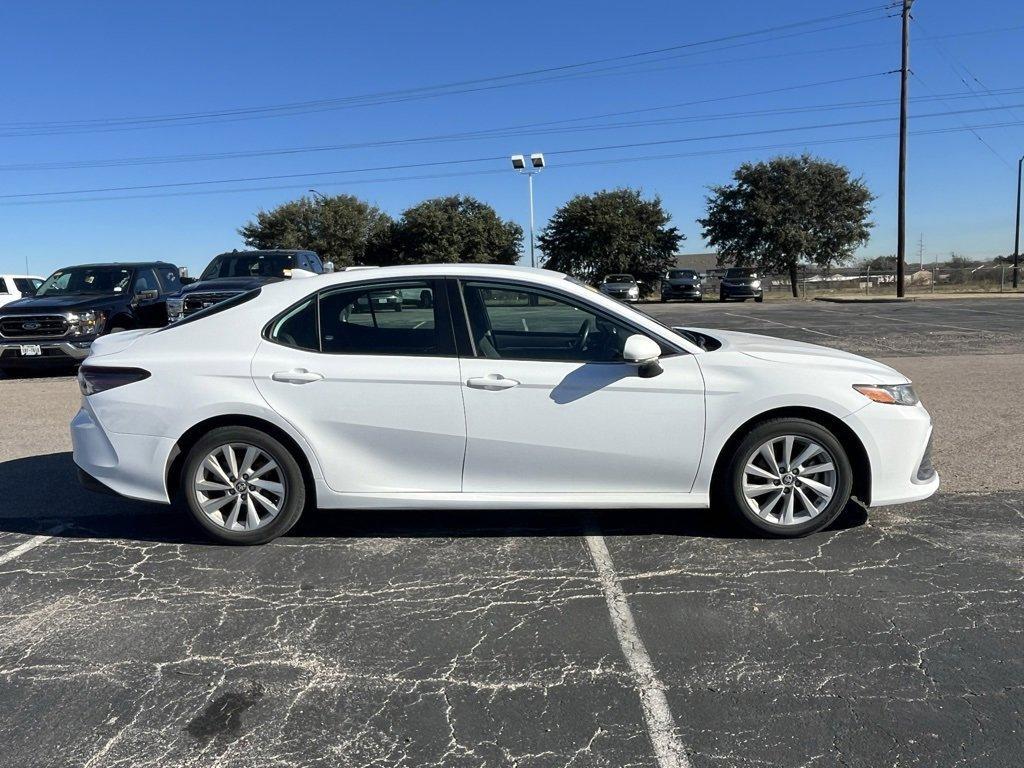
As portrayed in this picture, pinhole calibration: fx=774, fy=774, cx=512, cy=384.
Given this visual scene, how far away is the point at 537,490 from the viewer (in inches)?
173

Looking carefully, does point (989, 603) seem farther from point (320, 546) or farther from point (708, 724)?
point (320, 546)

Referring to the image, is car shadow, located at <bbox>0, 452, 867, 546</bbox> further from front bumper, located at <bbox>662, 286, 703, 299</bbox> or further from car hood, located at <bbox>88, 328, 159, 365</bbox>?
front bumper, located at <bbox>662, 286, 703, 299</bbox>

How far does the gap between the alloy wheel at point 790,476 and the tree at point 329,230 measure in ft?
185

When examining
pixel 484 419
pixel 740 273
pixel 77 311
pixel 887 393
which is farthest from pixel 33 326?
pixel 740 273

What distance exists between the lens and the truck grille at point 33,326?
37.1 ft

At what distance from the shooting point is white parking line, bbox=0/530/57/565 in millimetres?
4445

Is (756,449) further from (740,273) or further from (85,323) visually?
(740,273)

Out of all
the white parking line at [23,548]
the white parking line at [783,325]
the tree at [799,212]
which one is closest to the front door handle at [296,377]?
the white parking line at [23,548]

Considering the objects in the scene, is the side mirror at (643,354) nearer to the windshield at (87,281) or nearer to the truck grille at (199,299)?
the truck grille at (199,299)

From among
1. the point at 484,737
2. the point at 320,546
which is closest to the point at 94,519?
the point at 320,546

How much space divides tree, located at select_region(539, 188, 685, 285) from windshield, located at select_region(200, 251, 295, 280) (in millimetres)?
34186

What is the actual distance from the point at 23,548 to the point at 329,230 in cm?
5690

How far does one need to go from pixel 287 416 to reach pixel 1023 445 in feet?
19.7

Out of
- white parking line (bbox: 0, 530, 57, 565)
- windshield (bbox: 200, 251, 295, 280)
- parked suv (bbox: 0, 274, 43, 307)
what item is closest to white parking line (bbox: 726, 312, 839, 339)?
windshield (bbox: 200, 251, 295, 280)
